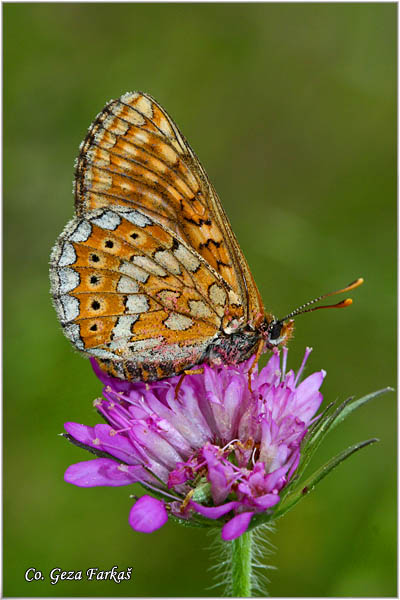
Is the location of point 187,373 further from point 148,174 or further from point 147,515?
point 148,174

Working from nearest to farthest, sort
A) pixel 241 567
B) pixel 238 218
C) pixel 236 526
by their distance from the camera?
pixel 236 526, pixel 241 567, pixel 238 218

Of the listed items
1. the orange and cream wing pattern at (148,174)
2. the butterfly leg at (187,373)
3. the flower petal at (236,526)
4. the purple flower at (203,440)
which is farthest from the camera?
the orange and cream wing pattern at (148,174)

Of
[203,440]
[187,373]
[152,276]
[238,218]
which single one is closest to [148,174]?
A: [152,276]

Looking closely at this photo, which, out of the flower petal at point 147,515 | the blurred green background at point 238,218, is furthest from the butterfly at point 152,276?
the blurred green background at point 238,218

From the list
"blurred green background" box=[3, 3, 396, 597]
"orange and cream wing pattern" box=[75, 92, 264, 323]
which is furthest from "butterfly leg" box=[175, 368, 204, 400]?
"blurred green background" box=[3, 3, 396, 597]

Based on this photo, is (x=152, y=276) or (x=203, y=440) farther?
(x=152, y=276)

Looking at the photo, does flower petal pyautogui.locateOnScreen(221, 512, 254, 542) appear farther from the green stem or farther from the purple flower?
the green stem

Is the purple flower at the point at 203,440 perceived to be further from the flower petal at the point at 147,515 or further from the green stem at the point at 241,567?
the green stem at the point at 241,567

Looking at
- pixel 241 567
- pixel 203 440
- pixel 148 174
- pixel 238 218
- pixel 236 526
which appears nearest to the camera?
pixel 236 526
